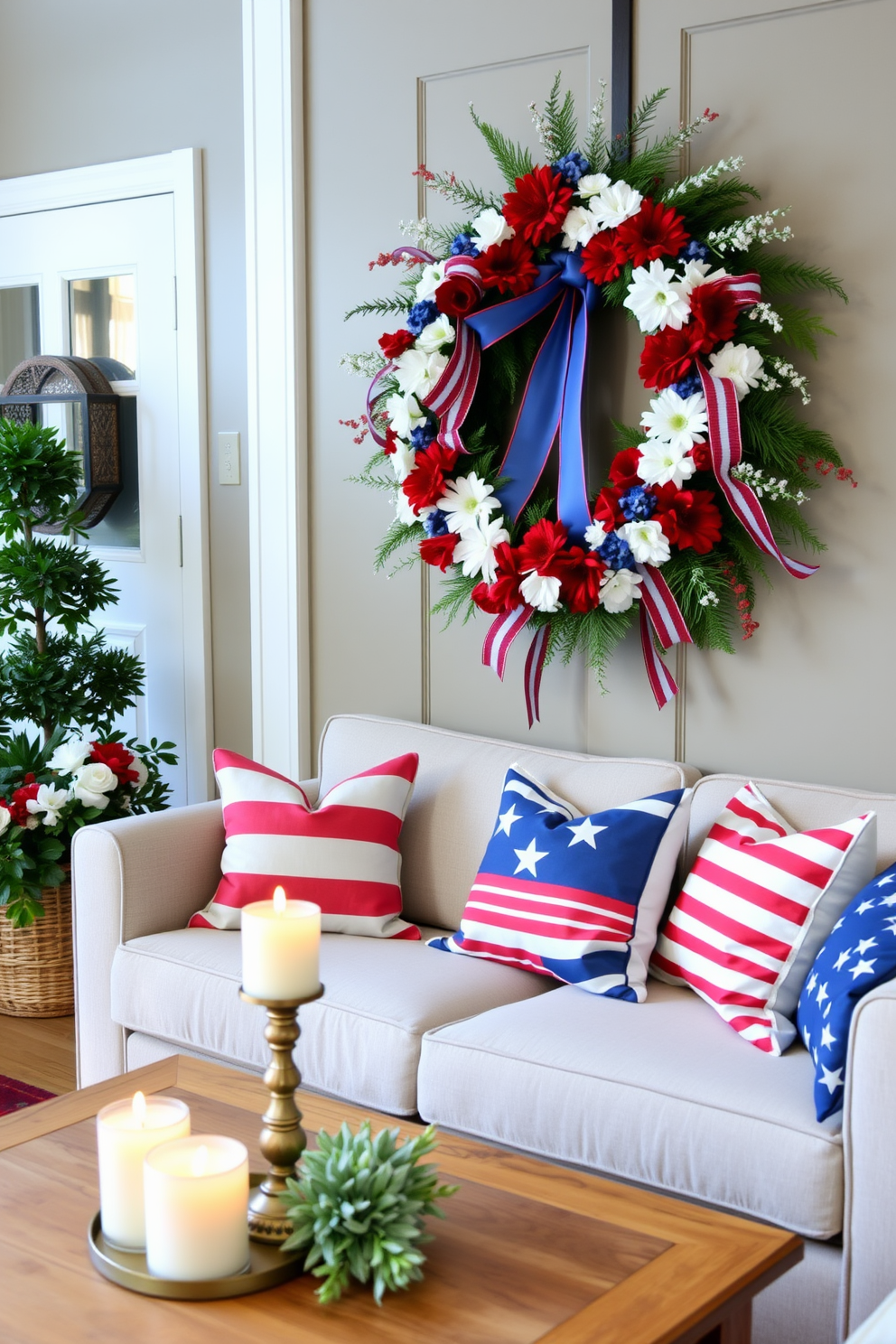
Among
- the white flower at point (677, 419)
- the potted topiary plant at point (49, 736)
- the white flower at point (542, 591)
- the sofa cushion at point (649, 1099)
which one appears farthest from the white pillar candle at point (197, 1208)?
the potted topiary plant at point (49, 736)

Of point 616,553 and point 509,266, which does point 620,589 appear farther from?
point 509,266

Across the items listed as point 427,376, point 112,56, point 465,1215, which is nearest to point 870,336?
point 427,376

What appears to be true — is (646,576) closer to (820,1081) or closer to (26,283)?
(820,1081)

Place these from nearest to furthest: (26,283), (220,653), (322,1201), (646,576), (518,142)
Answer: (322,1201), (646,576), (518,142), (220,653), (26,283)

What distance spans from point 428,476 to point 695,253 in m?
0.68

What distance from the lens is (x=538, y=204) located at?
8.66 feet

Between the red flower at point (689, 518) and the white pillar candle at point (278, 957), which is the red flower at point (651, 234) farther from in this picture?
the white pillar candle at point (278, 957)

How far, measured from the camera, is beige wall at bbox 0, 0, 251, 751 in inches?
133

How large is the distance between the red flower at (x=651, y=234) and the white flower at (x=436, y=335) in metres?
0.39

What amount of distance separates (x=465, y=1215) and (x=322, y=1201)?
9.8 inches

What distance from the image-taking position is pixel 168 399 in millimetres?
3592

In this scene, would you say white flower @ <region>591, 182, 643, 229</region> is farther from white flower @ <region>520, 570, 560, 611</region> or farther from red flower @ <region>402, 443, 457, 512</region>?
white flower @ <region>520, 570, 560, 611</region>

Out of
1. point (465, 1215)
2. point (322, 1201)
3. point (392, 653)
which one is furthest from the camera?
point (392, 653)

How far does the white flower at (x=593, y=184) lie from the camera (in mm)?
2578
